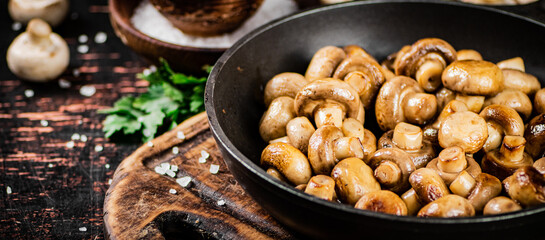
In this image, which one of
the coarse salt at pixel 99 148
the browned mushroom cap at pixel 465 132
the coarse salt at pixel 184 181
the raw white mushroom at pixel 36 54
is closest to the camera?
the browned mushroom cap at pixel 465 132

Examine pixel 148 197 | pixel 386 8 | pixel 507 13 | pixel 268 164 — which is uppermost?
pixel 507 13

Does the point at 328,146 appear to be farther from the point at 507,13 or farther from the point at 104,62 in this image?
the point at 104,62

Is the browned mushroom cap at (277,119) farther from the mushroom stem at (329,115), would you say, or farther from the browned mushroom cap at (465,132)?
the browned mushroom cap at (465,132)

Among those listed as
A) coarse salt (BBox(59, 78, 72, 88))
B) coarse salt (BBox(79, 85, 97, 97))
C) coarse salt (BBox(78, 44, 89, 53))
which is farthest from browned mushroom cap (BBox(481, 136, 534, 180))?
coarse salt (BBox(78, 44, 89, 53))

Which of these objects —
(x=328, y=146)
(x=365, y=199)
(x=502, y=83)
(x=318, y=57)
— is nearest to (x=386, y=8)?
(x=318, y=57)

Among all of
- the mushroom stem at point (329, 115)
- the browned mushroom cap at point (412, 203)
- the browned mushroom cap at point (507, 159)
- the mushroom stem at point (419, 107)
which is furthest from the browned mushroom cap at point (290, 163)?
the browned mushroom cap at point (507, 159)

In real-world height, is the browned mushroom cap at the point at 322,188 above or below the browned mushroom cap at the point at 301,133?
above
